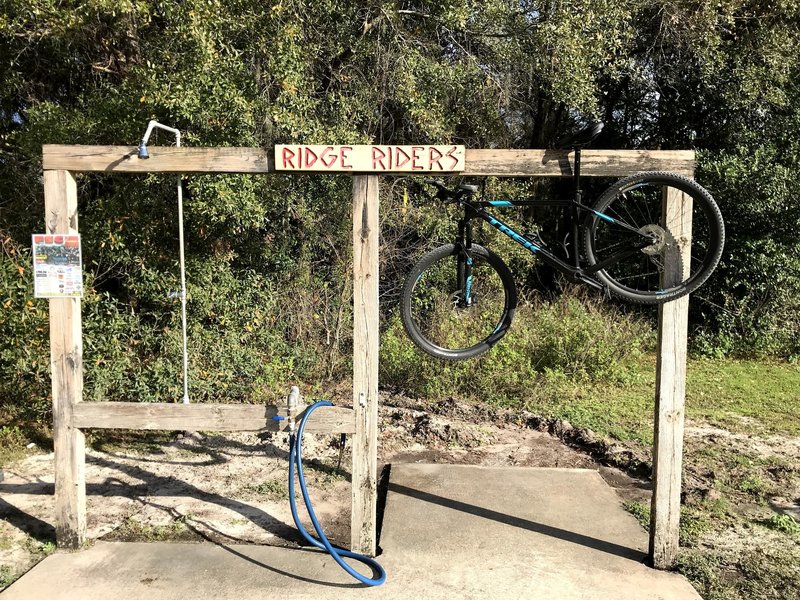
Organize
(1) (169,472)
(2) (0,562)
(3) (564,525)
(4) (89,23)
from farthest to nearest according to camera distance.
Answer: (4) (89,23) < (1) (169,472) < (3) (564,525) < (2) (0,562)

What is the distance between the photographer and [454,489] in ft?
A: 15.0

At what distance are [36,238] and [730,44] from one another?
10235 millimetres

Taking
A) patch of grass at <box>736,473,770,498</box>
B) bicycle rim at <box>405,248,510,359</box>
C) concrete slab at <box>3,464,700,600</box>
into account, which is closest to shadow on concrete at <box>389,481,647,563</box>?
concrete slab at <box>3,464,700,600</box>

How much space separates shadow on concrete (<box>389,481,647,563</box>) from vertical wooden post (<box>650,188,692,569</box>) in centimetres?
19

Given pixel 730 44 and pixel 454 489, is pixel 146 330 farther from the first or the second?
pixel 730 44

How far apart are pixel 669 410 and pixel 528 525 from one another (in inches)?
46.2

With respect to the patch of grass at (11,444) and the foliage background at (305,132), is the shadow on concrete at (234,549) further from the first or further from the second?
the foliage background at (305,132)

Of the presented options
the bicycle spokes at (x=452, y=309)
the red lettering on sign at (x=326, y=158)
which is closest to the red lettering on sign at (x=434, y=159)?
the red lettering on sign at (x=326, y=158)

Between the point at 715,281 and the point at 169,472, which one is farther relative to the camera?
the point at 715,281

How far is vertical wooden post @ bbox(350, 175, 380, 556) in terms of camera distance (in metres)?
3.50

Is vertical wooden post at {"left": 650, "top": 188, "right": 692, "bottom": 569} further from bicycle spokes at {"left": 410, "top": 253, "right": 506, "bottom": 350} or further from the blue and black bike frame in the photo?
bicycle spokes at {"left": 410, "top": 253, "right": 506, "bottom": 350}

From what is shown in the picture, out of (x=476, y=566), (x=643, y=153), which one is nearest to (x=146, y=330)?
(x=476, y=566)

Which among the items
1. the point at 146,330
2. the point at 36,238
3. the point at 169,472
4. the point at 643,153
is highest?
the point at 643,153

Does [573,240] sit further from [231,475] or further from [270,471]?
[231,475]
